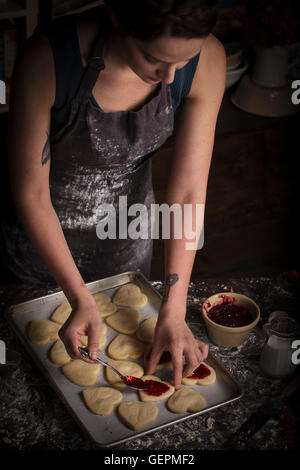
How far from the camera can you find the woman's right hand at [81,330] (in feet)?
5.35

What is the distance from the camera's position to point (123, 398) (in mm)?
1652

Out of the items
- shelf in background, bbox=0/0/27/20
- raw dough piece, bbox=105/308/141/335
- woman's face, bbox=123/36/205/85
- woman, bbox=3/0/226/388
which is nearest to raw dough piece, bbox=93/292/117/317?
raw dough piece, bbox=105/308/141/335

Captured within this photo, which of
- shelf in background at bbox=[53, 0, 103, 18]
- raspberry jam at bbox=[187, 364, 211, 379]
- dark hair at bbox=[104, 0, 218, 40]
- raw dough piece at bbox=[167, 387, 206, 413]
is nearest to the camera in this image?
dark hair at bbox=[104, 0, 218, 40]

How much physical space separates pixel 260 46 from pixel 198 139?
1.69 m

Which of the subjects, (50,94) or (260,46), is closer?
(50,94)

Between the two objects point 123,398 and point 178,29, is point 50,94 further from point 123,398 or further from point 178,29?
point 123,398

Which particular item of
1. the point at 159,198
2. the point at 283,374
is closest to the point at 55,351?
the point at 283,374

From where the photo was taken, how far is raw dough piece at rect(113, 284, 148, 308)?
197 centimetres

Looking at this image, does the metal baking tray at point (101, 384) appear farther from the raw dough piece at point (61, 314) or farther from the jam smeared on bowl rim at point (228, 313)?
the jam smeared on bowl rim at point (228, 313)

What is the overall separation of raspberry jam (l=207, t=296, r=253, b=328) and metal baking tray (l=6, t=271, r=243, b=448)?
0.13 m

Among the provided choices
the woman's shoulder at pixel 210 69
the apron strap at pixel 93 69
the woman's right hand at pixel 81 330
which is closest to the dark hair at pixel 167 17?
the apron strap at pixel 93 69

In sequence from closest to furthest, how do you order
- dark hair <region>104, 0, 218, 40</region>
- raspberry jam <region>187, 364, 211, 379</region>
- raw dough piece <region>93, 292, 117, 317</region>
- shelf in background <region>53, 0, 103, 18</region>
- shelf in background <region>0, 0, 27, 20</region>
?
dark hair <region>104, 0, 218, 40</region>, raspberry jam <region>187, 364, 211, 379</region>, raw dough piece <region>93, 292, 117, 317</region>, shelf in background <region>0, 0, 27, 20</region>, shelf in background <region>53, 0, 103, 18</region>

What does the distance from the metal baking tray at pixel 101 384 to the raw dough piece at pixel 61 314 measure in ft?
0.09

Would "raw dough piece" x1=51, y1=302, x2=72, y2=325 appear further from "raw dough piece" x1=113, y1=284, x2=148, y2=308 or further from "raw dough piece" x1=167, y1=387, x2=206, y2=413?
"raw dough piece" x1=167, y1=387, x2=206, y2=413
